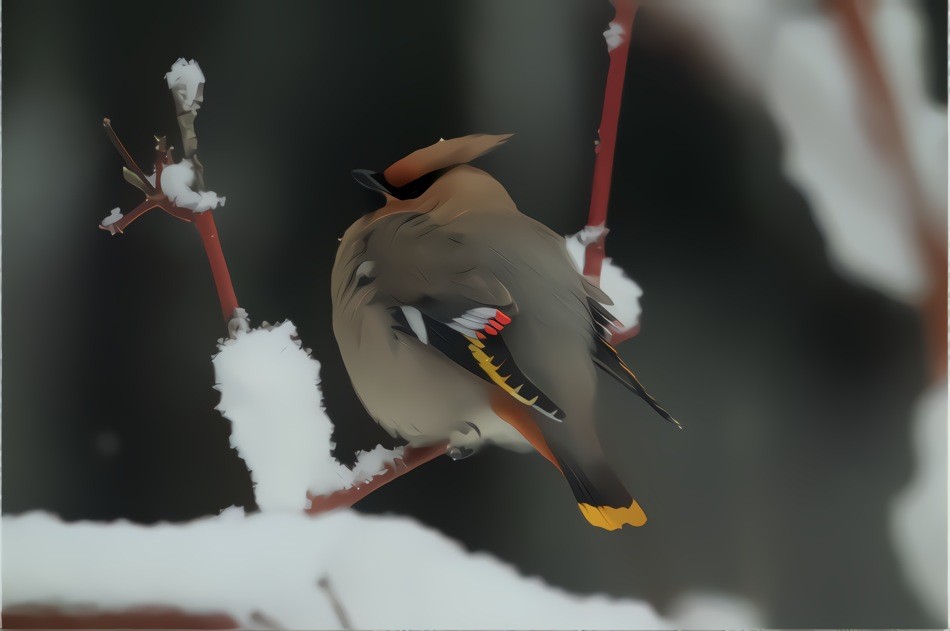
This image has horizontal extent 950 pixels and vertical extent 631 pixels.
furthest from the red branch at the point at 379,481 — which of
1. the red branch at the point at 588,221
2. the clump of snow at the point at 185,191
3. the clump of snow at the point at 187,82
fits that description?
the clump of snow at the point at 187,82

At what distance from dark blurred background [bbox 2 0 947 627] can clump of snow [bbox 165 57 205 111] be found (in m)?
0.02

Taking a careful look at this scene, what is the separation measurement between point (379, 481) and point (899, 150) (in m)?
1.20

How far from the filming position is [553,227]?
1611 mm

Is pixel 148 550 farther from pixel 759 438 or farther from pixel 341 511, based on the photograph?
pixel 759 438

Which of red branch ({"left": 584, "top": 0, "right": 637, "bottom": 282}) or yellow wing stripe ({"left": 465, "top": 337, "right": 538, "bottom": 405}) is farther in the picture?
red branch ({"left": 584, "top": 0, "right": 637, "bottom": 282})

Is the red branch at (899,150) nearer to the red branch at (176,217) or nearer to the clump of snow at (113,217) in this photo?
the red branch at (176,217)

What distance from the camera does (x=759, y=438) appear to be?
5.40 ft

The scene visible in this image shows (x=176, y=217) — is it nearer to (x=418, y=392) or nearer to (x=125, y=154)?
(x=125, y=154)

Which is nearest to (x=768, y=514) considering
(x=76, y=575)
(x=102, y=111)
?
(x=76, y=575)

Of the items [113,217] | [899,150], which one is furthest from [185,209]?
[899,150]

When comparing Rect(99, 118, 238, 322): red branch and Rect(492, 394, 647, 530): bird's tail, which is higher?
Rect(99, 118, 238, 322): red branch

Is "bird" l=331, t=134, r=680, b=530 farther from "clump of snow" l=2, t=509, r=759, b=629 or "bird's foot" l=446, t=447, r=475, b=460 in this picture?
"clump of snow" l=2, t=509, r=759, b=629

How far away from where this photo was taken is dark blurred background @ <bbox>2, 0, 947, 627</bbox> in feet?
5.35

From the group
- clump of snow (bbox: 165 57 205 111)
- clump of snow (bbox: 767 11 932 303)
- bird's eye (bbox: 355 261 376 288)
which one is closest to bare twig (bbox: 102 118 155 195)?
clump of snow (bbox: 165 57 205 111)
